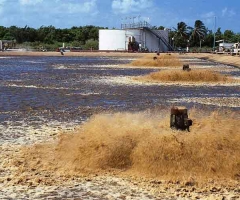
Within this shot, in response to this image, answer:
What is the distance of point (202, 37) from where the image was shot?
461 ft

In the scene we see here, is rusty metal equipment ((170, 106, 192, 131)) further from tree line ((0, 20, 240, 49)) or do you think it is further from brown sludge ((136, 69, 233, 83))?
tree line ((0, 20, 240, 49))

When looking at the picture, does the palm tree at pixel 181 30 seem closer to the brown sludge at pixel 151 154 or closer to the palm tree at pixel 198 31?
the palm tree at pixel 198 31

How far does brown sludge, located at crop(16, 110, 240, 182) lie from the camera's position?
8000 mm

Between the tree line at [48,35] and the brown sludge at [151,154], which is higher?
the tree line at [48,35]

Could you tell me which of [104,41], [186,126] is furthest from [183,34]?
[186,126]

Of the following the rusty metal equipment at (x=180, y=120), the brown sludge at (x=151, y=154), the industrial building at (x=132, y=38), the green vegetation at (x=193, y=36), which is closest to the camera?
the brown sludge at (x=151, y=154)

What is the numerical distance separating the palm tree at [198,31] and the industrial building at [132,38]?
33.2 metres

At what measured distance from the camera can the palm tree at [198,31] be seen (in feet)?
455

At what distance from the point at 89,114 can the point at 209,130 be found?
5.80 m

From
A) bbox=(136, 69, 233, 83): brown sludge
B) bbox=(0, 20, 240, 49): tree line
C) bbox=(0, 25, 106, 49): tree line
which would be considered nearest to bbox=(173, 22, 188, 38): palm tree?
bbox=(0, 20, 240, 49): tree line

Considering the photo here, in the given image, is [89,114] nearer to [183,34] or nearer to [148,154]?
[148,154]

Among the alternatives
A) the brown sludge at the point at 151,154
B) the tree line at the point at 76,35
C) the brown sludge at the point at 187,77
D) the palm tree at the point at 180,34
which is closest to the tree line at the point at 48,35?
the tree line at the point at 76,35

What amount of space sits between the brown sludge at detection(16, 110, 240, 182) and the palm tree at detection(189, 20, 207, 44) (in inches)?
5111

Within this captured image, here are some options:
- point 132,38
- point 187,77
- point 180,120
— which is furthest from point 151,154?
point 132,38
